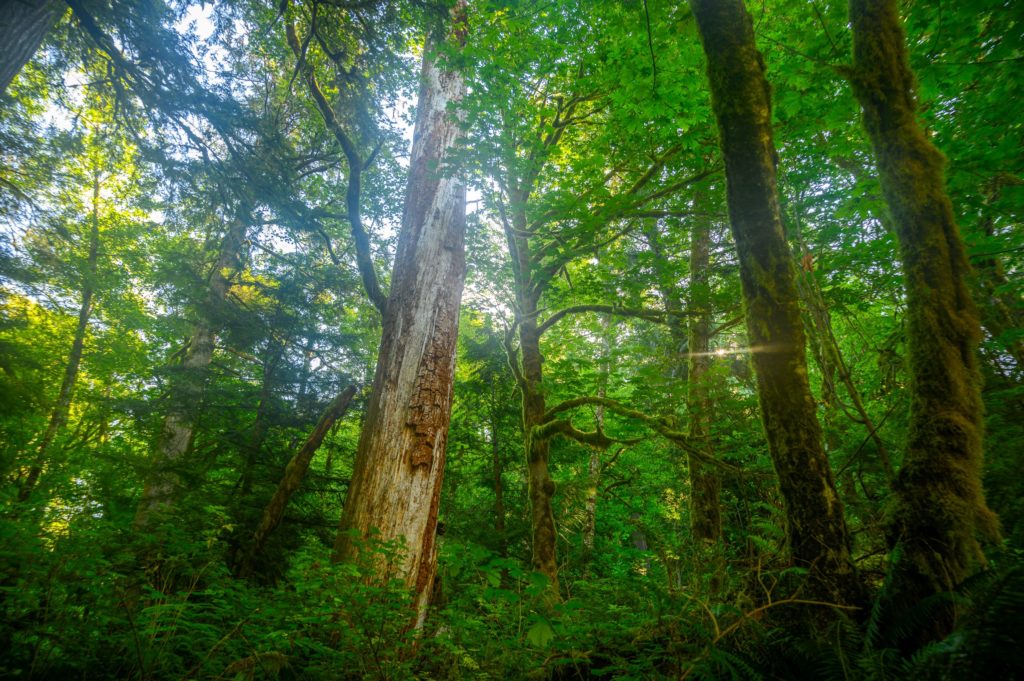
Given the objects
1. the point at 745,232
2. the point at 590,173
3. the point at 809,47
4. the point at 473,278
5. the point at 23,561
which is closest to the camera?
the point at 23,561

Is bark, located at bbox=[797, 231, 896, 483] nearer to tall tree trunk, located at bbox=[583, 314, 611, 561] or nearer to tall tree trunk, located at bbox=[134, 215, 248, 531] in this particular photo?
tall tree trunk, located at bbox=[583, 314, 611, 561]

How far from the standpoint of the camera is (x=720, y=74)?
253 cm

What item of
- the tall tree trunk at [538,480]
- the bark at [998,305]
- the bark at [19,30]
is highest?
the bark at [19,30]

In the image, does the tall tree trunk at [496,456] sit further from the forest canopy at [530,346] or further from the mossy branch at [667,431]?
the mossy branch at [667,431]

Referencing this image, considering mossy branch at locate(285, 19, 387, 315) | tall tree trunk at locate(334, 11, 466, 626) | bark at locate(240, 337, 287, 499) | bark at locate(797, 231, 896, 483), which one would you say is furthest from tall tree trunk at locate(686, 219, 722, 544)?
bark at locate(240, 337, 287, 499)

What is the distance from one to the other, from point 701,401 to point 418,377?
11.8ft

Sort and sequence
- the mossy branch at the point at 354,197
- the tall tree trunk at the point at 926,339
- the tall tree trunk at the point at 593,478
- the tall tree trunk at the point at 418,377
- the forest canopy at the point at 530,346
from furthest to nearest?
A: 1. the tall tree trunk at the point at 593,478
2. the mossy branch at the point at 354,197
3. the tall tree trunk at the point at 418,377
4. the forest canopy at the point at 530,346
5. the tall tree trunk at the point at 926,339

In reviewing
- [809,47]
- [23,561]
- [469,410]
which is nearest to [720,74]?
[809,47]

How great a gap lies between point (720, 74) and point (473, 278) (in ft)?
21.0

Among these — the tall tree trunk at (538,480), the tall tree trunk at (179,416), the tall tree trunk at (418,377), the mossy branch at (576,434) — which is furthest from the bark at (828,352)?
the tall tree trunk at (179,416)

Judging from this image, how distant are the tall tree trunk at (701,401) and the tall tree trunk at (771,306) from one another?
224cm

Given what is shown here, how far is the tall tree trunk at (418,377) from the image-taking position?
10.5ft

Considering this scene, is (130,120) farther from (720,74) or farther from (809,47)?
(809,47)

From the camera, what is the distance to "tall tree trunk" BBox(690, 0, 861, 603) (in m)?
1.95
